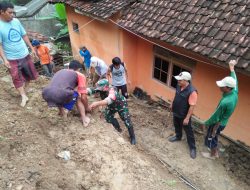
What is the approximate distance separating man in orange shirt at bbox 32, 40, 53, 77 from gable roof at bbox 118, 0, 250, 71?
11.7 ft

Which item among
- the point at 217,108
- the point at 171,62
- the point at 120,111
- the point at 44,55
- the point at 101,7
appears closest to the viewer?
the point at 217,108

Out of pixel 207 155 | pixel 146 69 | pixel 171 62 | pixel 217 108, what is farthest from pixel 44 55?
pixel 217 108

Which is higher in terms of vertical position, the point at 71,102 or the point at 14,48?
the point at 14,48

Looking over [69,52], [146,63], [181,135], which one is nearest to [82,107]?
[181,135]

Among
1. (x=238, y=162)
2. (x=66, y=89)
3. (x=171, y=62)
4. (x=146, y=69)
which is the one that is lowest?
(x=238, y=162)

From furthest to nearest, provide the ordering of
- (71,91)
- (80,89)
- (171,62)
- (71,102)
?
(171,62)
(71,102)
(80,89)
(71,91)

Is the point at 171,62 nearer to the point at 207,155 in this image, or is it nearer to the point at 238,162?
the point at 207,155

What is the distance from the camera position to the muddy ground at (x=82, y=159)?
3.84 meters

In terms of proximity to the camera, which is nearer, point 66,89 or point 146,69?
point 66,89

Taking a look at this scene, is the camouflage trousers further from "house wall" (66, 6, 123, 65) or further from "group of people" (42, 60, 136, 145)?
"house wall" (66, 6, 123, 65)

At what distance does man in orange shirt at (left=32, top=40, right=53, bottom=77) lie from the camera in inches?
364

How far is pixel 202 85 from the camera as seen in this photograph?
690cm


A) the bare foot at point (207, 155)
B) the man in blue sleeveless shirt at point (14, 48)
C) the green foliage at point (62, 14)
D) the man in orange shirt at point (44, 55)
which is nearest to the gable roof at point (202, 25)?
the bare foot at point (207, 155)

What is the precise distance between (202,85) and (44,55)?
5806 mm
